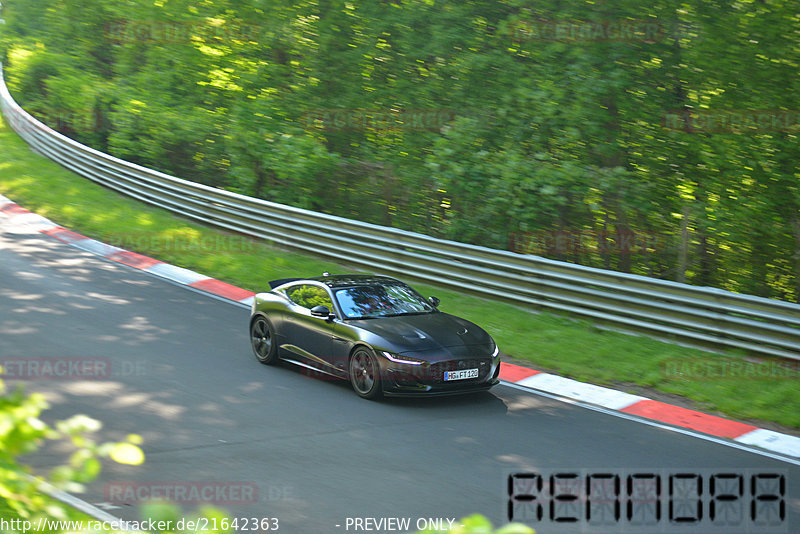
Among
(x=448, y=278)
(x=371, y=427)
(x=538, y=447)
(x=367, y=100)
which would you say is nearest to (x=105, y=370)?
(x=371, y=427)

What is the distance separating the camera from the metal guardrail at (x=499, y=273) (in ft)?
36.9

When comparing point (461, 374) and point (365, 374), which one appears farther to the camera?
point (365, 374)

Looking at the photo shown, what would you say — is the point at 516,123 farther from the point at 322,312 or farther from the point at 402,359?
the point at 402,359

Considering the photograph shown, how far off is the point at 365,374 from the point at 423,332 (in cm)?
88

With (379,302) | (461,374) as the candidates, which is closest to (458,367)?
(461,374)

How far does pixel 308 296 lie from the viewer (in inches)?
430

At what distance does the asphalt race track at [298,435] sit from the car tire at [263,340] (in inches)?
8.5

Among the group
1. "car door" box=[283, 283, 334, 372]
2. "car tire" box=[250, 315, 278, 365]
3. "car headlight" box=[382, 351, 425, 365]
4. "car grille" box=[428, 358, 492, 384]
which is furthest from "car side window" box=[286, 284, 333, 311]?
"car grille" box=[428, 358, 492, 384]

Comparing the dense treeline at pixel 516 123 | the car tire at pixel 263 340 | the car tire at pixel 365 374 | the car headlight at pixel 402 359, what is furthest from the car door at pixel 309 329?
the dense treeline at pixel 516 123

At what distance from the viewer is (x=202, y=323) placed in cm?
1262

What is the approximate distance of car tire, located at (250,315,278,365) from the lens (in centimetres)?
1094

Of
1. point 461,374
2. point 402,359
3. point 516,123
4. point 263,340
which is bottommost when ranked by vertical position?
point 263,340

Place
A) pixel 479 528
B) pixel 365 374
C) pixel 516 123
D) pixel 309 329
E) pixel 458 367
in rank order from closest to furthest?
pixel 479 528
pixel 458 367
pixel 365 374
pixel 309 329
pixel 516 123

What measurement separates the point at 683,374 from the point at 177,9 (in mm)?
22947
